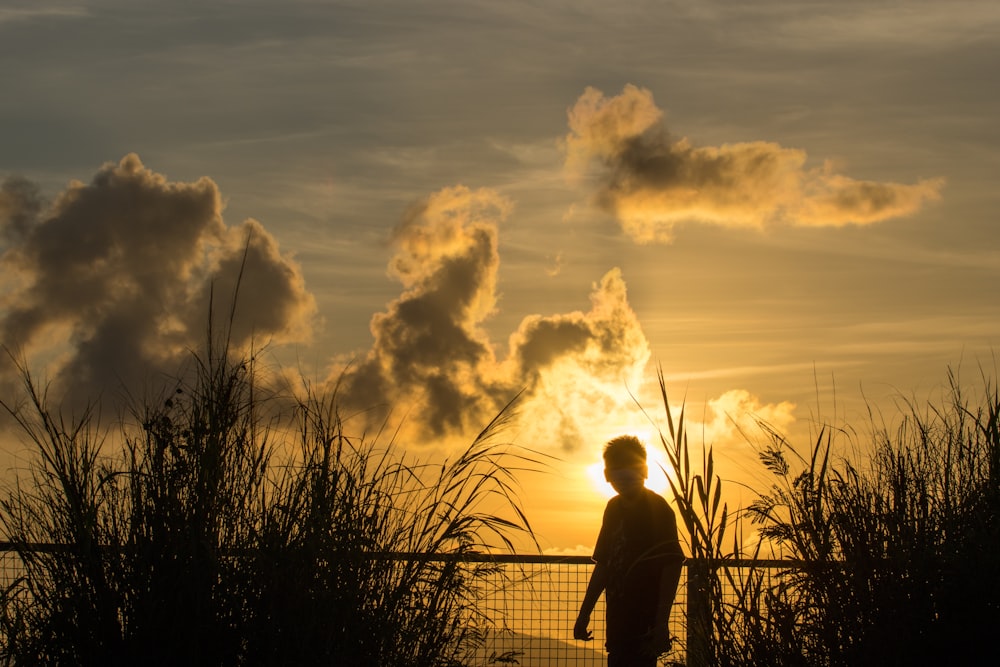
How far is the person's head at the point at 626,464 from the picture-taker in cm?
580

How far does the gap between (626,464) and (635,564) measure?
0.56 meters

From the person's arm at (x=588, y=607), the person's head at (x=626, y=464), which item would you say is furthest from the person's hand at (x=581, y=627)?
the person's head at (x=626, y=464)

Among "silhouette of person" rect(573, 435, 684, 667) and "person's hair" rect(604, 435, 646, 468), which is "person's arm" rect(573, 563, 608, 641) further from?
"person's hair" rect(604, 435, 646, 468)

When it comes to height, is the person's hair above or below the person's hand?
above

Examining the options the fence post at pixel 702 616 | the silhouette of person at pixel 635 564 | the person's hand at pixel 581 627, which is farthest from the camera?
the person's hand at pixel 581 627

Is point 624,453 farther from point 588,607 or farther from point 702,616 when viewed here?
point 702,616

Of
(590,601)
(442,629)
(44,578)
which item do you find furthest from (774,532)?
(44,578)

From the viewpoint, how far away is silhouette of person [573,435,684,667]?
18.0ft

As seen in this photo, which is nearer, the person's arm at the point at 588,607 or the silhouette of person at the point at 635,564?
the silhouette of person at the point at 635,564

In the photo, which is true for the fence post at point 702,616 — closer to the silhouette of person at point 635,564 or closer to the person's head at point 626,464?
the silhouette of person at point 635,564

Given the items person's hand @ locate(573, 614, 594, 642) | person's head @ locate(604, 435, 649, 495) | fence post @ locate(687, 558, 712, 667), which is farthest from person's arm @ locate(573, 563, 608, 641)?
fence post @ locate(687, 558, 712, 667)

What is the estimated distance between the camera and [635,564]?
5438mm

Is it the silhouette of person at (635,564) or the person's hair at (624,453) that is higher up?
the person's hair at (624,453)

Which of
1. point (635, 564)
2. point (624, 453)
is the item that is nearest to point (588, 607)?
point (635, 564)
